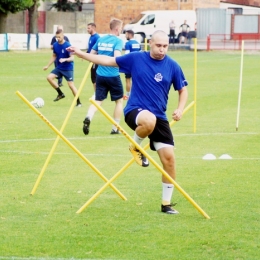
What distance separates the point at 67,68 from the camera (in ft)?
70.2

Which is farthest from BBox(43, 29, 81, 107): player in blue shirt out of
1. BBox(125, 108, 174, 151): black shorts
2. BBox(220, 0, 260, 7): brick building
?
BBox(220, 0, 260, 7): brick building

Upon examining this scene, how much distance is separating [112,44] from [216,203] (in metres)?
7.09

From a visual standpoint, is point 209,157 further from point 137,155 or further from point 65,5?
point 65,5

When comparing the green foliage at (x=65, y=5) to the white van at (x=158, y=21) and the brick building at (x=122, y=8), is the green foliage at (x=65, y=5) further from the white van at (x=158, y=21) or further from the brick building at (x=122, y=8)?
the white van at (x=158, y=21)

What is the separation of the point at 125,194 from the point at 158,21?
53.3 metres

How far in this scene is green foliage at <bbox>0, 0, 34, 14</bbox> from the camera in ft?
180

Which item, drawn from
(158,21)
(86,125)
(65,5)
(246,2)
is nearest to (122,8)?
(65,5)

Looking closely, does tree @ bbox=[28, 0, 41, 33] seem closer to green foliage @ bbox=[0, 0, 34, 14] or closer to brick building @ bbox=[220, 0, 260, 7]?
green foliage @ bbox=[0, 0, 34, 14]

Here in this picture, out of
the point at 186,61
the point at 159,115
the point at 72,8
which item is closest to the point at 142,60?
the point at 159,115

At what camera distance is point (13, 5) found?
55406 millimetres

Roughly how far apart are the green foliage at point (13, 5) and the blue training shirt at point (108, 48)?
131 feet

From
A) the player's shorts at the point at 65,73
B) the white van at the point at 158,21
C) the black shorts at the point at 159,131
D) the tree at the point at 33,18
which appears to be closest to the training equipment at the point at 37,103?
the player's shorts at the point at 65,73

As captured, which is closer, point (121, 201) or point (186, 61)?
point (121, 201)

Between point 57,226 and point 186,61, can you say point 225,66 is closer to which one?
point 186,61
